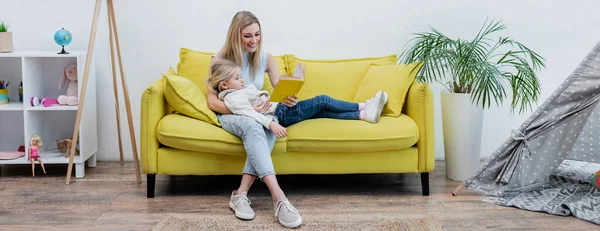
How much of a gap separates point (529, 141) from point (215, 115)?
60.0 inches

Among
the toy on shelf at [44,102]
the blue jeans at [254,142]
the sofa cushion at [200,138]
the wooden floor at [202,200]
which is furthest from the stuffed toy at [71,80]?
the blue jeans at [254,142]

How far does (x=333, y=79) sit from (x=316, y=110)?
0.47 meters

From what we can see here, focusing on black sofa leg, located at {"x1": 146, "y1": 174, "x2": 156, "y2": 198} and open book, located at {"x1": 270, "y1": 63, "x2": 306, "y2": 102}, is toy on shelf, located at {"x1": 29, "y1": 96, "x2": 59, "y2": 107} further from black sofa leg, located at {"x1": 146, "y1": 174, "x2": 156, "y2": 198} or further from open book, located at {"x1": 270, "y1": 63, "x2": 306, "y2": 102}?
open book, located at {"x1": 270, "y1": 63, "x2": 306, "y2": 102}

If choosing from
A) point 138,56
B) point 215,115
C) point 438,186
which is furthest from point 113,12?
point 438,186

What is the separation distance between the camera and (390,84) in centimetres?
344

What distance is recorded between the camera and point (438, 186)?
3518 millimetres

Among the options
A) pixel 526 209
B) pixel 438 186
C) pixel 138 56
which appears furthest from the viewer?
pixel 138 56

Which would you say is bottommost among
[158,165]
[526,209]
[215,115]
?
[526,209]

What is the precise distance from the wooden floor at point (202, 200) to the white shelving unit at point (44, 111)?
0.13 meters

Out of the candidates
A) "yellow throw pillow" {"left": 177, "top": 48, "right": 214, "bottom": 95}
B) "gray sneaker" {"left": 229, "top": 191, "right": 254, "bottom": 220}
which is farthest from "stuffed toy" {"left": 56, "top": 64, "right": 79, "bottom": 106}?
"gray sneaker" {"left": 229, "top": 191, "right": 254, "bottom": 220}

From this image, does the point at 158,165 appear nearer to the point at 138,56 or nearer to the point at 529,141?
the point at 138,56

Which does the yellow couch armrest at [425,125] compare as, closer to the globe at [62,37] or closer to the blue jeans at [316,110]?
the blue jeans at [316,110]

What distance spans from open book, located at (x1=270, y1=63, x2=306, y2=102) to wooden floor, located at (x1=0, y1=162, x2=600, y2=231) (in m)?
0.53

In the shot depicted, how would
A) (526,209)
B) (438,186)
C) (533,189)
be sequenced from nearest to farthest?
(526,209) < (533,189) < (438,186)
